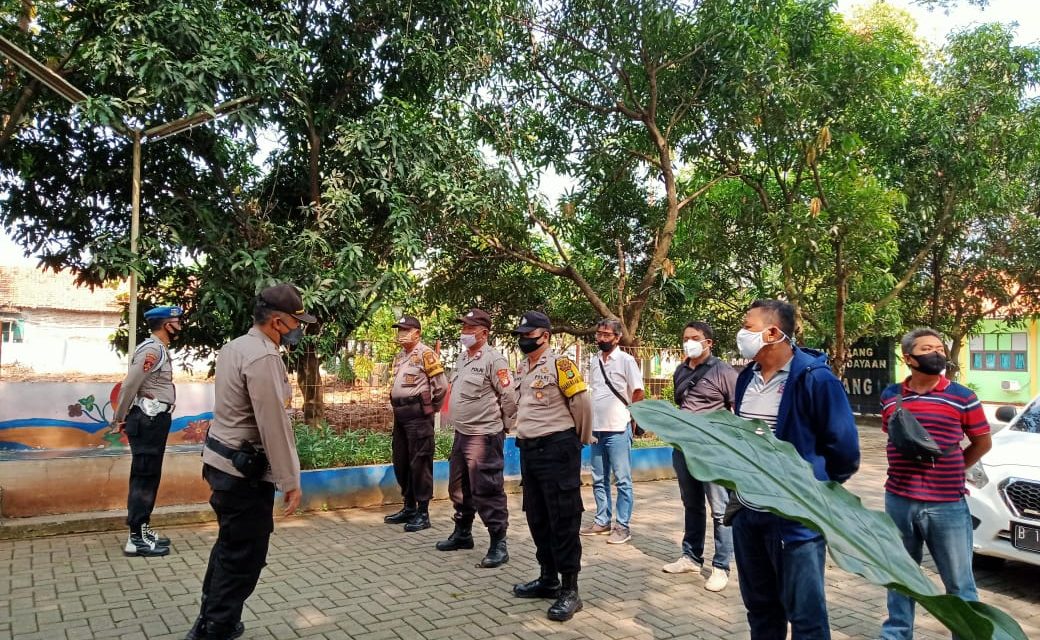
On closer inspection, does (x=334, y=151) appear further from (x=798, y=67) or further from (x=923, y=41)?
(x=923, y=41)

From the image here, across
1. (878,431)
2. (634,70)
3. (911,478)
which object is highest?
(634,70)

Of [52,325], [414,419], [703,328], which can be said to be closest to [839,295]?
[703,328]

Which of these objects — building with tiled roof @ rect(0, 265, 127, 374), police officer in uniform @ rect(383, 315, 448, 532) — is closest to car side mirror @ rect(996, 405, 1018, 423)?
police officer in uniform @ rect(383, 315, 448, 532)

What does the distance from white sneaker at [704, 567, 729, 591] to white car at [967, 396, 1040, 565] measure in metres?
1.75

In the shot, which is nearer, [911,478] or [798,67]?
[911,478]

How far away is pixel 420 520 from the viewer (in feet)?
21.0

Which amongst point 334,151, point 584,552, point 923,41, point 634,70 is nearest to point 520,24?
point 634,70

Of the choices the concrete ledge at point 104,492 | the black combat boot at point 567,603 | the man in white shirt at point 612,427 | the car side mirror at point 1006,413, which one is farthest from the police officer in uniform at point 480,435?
the car side mirror at point 1006,413

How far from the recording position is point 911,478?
143 inches

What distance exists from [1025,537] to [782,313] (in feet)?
10.1

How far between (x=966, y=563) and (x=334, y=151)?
711 cm

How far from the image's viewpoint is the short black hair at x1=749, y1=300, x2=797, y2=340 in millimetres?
3113

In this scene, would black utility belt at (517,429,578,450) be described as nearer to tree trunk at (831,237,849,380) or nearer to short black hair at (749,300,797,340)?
short black hair at (749,300,797,340)

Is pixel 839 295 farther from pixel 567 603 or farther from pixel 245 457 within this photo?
pixel 245 457
